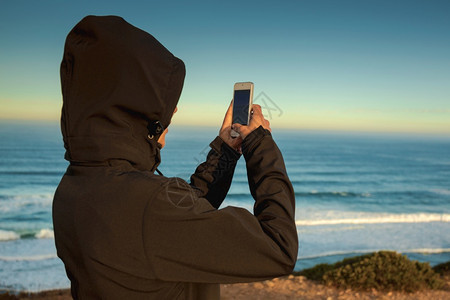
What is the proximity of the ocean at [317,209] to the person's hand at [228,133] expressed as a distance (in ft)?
0.57

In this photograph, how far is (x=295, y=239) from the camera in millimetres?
1203

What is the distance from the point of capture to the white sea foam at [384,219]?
761 inches

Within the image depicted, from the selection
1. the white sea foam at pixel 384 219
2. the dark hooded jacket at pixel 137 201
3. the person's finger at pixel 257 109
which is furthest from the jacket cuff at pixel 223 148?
the white sea foam at pixel 384 219

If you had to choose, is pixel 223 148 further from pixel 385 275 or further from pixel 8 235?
pixel 8 235

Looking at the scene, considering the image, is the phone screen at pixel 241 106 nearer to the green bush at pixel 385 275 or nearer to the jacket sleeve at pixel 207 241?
the jacket sleeve at pixel 207 241

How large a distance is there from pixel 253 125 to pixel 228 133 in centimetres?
23

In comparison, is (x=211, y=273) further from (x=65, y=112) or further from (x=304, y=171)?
(x=304, y=171)

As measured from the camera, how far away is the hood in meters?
1.19

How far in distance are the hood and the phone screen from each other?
1.41 feet

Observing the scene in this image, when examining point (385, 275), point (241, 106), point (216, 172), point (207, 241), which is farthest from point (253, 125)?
point (385, 275)

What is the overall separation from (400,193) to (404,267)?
98.7ft

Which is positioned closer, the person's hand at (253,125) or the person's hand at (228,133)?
the person's hand at (253,125)

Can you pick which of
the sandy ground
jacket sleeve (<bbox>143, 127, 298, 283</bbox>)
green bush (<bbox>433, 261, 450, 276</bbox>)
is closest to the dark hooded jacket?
jacket sleeve (<bbox>143, 127, 298, 283</bbox>)

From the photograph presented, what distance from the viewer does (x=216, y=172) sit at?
1.77m
